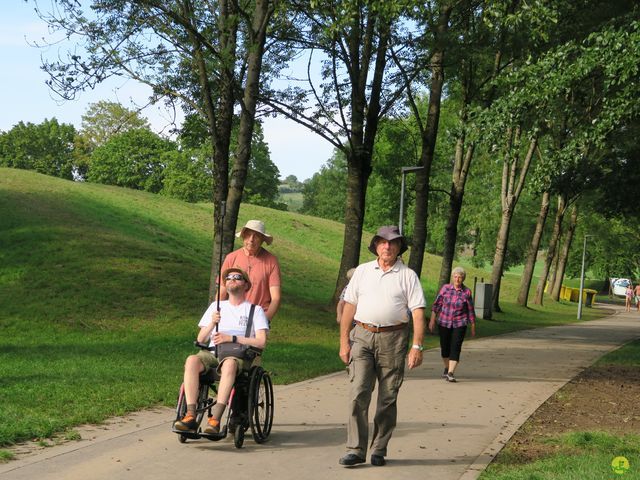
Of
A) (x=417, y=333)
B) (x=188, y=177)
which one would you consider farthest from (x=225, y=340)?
(x=188, y=177)

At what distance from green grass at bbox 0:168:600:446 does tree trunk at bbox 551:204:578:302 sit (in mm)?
6380

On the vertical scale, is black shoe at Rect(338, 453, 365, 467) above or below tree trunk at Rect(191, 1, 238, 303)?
below

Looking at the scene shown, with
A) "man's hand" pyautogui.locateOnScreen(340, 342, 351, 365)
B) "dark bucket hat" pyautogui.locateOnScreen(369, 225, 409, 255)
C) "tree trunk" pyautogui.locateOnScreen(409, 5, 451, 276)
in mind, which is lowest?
"man's hand" pyautogui.locateOnScreen(340, 342, 351, 365)

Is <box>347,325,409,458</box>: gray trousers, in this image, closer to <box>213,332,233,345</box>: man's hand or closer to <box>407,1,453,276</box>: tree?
<box>213,332,233,345</box>: man's hand

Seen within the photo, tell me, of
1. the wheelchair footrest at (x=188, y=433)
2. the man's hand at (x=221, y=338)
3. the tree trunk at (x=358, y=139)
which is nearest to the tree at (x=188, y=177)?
the tree trunk at (x=358, y=139)

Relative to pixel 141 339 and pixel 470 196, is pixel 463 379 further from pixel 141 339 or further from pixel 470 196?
pixel 470 196

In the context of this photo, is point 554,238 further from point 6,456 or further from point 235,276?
point 6,456

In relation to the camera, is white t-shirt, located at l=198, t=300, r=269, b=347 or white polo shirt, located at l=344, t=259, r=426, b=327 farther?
white t-shirt, located at l=198, t=300, r=269, b=347

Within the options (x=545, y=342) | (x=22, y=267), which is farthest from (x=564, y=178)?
(x=22, y=267)

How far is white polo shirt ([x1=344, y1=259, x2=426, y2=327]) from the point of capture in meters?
7.64

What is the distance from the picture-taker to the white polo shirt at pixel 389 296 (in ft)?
25.1

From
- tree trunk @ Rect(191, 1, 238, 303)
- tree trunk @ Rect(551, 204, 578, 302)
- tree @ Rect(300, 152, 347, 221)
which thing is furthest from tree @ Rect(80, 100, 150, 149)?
tree trunk @ Rect(191, 1, 238, 303)

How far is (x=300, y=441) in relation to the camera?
27.9 ft

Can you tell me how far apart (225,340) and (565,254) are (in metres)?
52.7
